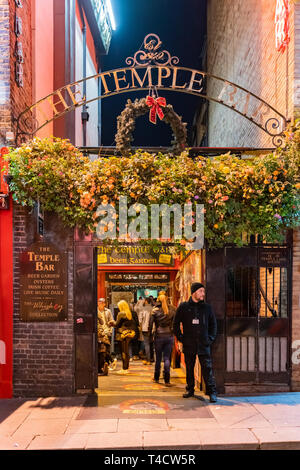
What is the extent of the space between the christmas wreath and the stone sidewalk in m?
4.89

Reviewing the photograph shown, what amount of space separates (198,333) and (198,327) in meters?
Result: 0.11

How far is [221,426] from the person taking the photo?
20.1 feet

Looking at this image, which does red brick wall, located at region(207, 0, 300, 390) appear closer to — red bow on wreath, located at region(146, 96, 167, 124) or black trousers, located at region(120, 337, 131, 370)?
red bow on wreath, located at region(146, 96, 167, 124)

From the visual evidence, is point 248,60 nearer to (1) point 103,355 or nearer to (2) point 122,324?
(2) point 122,324

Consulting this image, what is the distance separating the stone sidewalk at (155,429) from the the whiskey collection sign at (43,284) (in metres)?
1.64

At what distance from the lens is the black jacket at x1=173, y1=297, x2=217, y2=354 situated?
7.50m

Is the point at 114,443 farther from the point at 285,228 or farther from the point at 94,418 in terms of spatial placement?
the point at 285,228

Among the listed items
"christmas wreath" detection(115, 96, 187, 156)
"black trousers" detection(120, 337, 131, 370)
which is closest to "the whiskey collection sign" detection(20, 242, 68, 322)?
"christmas wreath" detection(115, 96, 187, 156)

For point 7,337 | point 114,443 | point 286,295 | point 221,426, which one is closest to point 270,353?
point 286,295

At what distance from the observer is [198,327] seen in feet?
25.0

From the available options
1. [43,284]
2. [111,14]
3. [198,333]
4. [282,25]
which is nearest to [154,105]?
[282,25]

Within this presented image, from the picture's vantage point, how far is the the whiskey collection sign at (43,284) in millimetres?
7906

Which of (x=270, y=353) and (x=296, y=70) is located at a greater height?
(x=296, y=70)

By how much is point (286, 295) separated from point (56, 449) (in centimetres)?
503
